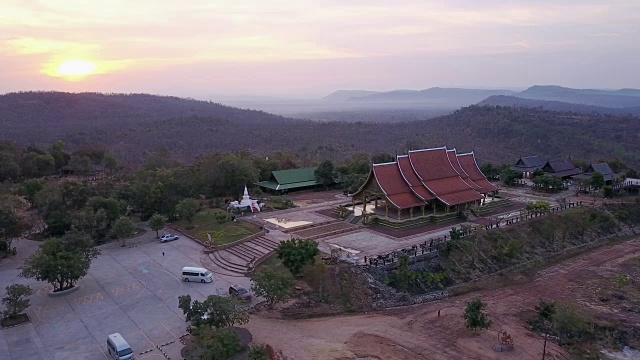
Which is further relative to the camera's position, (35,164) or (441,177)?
(35,164)

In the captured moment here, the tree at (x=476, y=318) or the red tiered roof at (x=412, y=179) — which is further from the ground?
the red tiered roof at (x=412, y=179)

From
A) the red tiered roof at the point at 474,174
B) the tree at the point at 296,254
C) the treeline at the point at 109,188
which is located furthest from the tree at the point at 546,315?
the treeline at the point at 109,188

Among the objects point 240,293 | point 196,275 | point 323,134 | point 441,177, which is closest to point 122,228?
point 196,275

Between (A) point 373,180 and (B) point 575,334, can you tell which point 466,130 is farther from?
(B) point 575,334

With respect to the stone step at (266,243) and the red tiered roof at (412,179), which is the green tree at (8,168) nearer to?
the stone step at (266,243)

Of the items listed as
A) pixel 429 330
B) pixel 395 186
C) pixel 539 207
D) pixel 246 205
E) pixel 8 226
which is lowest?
pixel 429 330

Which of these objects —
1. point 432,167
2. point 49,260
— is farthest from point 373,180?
point 49,260

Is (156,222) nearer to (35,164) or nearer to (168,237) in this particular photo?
(168,237)
